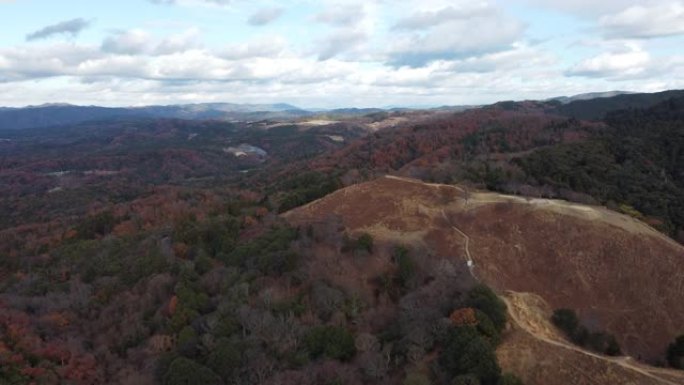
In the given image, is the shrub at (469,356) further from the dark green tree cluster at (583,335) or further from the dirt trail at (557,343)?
the dark green tree cluster at (583,335)

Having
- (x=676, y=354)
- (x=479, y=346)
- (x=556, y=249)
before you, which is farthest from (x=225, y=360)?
(x=676, y=354)

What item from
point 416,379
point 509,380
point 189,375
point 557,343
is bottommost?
point 189,375

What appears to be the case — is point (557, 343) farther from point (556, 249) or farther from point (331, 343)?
point (556, 249)

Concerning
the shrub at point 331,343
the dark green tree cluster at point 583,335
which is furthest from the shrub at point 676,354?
the shrub at point 331,343

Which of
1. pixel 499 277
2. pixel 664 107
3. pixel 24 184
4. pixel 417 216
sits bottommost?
pixel 24 184

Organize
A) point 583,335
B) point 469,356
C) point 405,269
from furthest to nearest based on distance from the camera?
point 405,269, point 583,335, point 469,356

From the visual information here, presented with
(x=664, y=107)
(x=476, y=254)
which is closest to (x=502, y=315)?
(x=476, y=254)

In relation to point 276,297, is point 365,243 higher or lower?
higher

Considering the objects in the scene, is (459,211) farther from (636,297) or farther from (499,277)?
(636,297)
